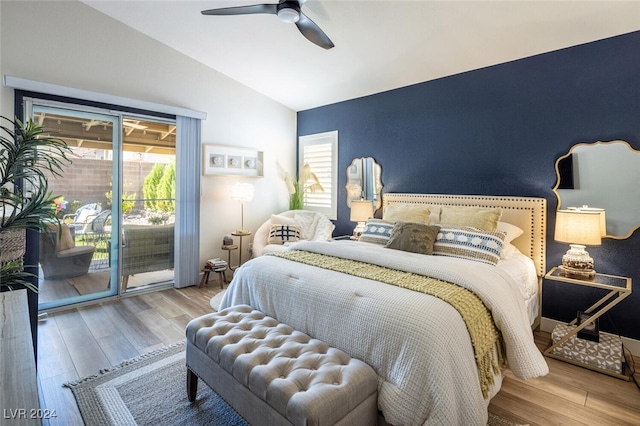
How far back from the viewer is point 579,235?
251 centimetres

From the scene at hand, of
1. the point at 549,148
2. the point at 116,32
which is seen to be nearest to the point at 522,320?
the point at 549,148

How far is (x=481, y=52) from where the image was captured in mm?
3139

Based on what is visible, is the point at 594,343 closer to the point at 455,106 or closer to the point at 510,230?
the point at 510,230

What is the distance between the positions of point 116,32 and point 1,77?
116 cm

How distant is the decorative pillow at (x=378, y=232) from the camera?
321 centimetres

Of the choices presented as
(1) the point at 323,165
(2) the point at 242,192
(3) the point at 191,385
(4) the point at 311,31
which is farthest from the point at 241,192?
(3) the point at 191,385

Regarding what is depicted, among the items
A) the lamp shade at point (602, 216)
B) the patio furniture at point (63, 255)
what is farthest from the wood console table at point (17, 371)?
the lamp shade at point (602, 216)

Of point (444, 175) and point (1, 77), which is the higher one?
point (1, 77)

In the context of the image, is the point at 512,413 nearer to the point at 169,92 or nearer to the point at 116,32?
the point at 169,92

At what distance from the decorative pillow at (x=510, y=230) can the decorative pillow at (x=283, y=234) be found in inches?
96.4

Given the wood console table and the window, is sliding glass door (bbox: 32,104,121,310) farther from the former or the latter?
the window

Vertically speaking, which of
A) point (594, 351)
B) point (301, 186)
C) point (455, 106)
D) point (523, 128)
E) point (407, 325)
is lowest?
point (594, 351)

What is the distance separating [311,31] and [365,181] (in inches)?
90.5

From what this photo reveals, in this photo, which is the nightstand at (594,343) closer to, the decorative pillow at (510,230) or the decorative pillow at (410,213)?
the decorative pillow at (510,230)
